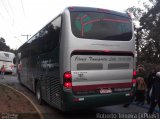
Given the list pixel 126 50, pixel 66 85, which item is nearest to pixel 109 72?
pixel 126 50

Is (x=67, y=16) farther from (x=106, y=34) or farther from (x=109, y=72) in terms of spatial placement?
(x=109, y=72)

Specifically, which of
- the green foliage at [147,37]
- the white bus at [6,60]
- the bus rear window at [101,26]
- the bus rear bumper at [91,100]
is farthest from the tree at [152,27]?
the bus rear bumper at [91,100]

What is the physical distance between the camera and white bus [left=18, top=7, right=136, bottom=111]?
7.50 m

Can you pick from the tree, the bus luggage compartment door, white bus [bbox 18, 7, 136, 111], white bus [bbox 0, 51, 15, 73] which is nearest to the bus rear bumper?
white bus [bbox 18, 7, 136, 111]

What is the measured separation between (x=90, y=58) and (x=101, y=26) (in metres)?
1.12

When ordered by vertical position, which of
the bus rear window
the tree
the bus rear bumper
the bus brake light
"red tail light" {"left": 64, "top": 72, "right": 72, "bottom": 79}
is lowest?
the bus rear bumper

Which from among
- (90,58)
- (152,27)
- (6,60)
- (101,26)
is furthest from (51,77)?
(6,60)

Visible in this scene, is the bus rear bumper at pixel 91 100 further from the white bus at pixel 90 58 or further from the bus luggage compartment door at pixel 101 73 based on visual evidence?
the bus luggage compartment door at pixel 101 73

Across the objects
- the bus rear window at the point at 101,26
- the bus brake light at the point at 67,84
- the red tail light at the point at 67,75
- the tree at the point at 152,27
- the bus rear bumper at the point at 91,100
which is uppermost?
the tree at the point at 152,27

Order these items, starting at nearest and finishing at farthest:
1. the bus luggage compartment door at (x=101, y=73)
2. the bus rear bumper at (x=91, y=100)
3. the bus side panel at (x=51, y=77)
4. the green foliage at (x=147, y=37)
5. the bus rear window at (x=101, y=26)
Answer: the bus rear bumper at (x=91, y=100) < the bus luggage compartment door at (x=101, y=73) < the bus rear window at (x=101, y=26) < the bus side panel at (x=51, y=77) < the green foliage at (x=147, y=37)

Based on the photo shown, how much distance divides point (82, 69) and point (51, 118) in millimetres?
2150

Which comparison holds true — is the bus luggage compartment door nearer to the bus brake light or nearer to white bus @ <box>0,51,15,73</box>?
the bus brake light

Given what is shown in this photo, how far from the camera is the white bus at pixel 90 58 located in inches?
295

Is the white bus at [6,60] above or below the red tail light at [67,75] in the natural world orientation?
above
